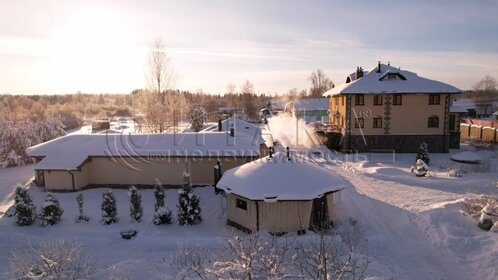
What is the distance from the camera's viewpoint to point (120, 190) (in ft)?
69.9

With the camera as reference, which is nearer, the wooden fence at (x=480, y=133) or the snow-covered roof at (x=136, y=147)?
the snow-covered roof at (x=136, y=147)

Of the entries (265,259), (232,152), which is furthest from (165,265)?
(232,152)

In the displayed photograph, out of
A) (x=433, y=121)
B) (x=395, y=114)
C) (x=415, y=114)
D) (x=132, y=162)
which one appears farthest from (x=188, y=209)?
(x=433, y=121)

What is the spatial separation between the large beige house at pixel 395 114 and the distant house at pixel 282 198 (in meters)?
18.3

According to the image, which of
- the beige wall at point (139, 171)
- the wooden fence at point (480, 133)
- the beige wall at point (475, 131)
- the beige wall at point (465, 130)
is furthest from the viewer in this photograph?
the beige wall at point (465, 130)

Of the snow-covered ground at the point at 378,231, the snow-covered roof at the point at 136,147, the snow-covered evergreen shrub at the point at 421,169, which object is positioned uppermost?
the snow-covered roof at the point at 136,147

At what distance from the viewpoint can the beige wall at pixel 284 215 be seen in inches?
555

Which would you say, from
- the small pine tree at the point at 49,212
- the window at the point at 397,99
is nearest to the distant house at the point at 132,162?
the small pine tree at the point at 49,212

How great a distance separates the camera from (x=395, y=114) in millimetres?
31609

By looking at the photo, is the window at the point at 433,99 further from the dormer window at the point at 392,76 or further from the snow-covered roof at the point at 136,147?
the snow-covered roof at the point at 136,147

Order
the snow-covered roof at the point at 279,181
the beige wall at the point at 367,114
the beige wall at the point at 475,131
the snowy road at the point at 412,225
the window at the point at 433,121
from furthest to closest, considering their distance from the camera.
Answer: the beige wall at the point at 475,131 → the beige wall at the point at 367,114 → the window at the point at 433,121 → the snow-covered roof at the point at 279,181 → the snowy road at the point at 412,225

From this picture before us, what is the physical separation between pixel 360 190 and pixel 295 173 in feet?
21.7

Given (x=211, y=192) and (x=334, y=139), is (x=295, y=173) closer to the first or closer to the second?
(x=211, y=192)

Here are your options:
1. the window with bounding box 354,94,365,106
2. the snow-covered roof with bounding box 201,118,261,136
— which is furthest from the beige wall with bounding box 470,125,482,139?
the snow-covered roof with bounding box 201,118,261,136
